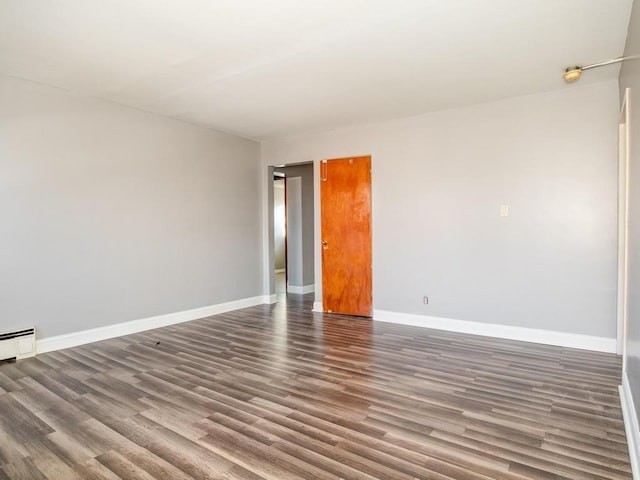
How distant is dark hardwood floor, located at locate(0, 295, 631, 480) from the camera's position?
76.5 inches

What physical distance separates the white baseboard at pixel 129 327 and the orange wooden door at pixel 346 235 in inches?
58.4

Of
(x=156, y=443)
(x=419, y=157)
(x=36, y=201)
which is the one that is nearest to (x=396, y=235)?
(x=419, y=157)

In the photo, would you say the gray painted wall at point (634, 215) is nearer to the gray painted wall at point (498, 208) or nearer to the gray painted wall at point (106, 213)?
the gray painted wall at point (498, 208)

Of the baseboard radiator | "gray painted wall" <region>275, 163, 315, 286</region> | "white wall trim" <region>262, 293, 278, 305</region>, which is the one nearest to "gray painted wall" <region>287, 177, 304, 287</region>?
"gray painted wall" <region>275, 163, 315, 286</region>

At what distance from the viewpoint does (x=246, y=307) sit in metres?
5.91

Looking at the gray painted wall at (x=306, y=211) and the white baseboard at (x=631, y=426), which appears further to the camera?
the gray painted wall at (x=306, y=211)

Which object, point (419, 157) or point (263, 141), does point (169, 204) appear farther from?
point (419, 157)

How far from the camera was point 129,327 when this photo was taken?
175 inches

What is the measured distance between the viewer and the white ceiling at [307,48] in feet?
8.16

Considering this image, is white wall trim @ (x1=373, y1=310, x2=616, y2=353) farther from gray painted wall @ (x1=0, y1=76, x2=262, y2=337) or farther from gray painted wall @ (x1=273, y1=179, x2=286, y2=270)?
gray painted wall @ (x1=273, y1=179, x2=286, y2=270)

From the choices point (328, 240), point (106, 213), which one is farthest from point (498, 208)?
point (106, 213)

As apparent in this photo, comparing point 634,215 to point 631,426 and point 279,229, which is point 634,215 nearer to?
point 631,426

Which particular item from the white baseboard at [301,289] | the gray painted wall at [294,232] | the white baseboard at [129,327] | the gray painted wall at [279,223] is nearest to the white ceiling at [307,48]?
the white baseboard at [129,327]

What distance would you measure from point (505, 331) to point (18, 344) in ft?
15.8
